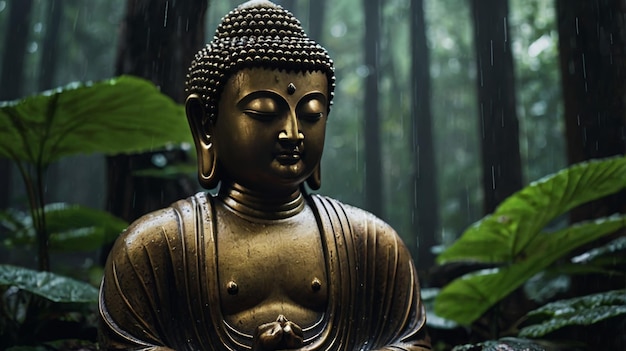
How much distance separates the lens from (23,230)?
4629mm

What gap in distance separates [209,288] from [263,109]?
683 mm

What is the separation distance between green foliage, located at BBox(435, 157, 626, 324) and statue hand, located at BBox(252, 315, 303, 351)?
1701 millimetres

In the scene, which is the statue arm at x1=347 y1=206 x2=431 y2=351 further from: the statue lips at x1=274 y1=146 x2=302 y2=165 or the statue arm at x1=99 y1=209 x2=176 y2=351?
the statue arm at x1=99 y1=209 x2=176 y2=351

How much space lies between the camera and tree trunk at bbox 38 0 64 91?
1388 cm

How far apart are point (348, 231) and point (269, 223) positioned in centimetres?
31

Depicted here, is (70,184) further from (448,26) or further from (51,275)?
(51,275)

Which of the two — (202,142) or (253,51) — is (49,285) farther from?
(253,51)

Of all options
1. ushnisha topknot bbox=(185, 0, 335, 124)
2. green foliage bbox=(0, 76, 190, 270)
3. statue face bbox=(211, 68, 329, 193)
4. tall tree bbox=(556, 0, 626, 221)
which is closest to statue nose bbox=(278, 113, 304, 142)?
statue face bbox=(211, 68, 329, 193)

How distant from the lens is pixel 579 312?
3.53 meters

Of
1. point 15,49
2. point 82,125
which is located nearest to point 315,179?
point 82,125

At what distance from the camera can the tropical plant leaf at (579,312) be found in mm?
3361

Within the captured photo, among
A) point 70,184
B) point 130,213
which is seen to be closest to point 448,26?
point 70,184

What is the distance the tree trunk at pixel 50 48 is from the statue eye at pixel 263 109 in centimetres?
1184

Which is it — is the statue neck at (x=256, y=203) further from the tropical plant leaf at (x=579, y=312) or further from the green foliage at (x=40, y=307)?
the tropical plant leaf at (x=579, y=312)
